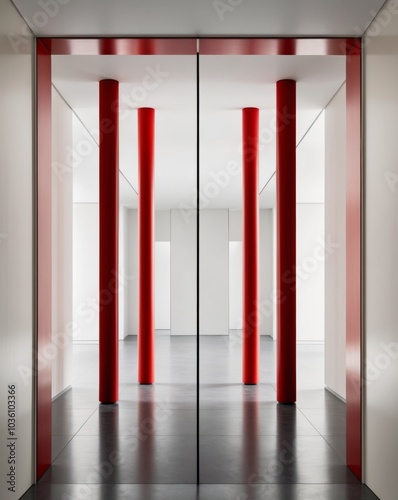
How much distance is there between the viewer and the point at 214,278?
19812 mm

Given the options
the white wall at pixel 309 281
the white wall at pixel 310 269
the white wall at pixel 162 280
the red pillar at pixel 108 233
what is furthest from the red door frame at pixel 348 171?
the white wall at pixel 162 280

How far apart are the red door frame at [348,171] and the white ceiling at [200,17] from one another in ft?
0.43

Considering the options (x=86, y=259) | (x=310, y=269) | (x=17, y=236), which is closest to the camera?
(x=17, y=236)

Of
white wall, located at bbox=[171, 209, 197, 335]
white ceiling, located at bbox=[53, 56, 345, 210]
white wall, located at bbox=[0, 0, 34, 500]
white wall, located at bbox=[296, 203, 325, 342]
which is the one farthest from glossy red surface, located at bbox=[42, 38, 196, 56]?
white wall, located at bbox=[171, 209, 197, 335]

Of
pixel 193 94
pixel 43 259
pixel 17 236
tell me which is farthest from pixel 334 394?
pixel 17 236

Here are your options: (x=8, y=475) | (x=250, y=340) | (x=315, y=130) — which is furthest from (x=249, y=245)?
(x=8, y=475)

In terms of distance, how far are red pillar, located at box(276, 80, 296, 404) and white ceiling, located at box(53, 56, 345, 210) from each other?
0.38m

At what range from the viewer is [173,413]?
7980mm

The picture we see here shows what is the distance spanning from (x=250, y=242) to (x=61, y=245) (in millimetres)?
2855

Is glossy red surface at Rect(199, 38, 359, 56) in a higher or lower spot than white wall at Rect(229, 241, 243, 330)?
higher

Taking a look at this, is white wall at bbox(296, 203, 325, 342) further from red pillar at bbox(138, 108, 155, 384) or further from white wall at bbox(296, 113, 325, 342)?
red pillar at bbox(138, 108, 155, 384)

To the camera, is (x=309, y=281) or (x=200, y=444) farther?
(x=309, y=281)

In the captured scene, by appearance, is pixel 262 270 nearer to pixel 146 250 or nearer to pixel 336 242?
pixel 146 250

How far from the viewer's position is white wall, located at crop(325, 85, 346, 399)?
8844 mm
